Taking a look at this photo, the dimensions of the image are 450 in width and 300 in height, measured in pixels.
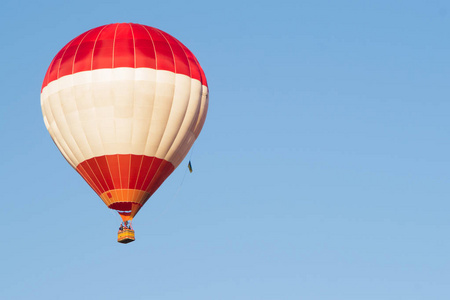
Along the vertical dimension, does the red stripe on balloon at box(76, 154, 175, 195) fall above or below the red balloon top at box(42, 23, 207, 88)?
below

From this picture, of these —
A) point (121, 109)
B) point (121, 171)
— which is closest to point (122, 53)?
point (121, 109)

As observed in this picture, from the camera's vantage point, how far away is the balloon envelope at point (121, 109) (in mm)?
53719

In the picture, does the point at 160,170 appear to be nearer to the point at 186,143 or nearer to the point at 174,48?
the point at 186,143

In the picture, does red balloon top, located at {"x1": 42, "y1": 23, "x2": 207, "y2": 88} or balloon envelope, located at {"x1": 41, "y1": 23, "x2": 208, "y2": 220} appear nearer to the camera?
balloon envelope, located at {"x1": 41, "y1": 23, "x2": 208, "y2": 220}

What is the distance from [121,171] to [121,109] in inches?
106

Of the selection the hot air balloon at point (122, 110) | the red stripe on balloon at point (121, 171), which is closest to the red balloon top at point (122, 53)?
the hot air balloon at point (122, 110)

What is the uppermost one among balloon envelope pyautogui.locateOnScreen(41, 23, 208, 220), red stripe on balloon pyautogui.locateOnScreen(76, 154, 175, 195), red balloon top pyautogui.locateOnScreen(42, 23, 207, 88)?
red balloon top pyautogui.locateOnScreen(42, 23, 207, 88)

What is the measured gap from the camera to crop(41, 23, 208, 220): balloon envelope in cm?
5372

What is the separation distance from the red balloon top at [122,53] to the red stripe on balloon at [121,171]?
3.96m

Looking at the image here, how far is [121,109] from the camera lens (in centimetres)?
5366

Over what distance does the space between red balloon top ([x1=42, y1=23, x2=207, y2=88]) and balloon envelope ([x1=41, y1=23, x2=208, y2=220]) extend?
0.14 ft

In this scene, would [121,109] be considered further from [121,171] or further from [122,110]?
[121,171]

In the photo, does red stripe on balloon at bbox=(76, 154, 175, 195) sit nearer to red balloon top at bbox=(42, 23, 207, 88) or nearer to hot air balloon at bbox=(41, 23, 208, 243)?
hot air balloon at bbox=(41, 23, 208, 243)

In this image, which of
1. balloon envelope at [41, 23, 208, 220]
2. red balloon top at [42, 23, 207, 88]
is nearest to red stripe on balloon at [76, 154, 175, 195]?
balloon envelope at [41, 23, 208, 220]
